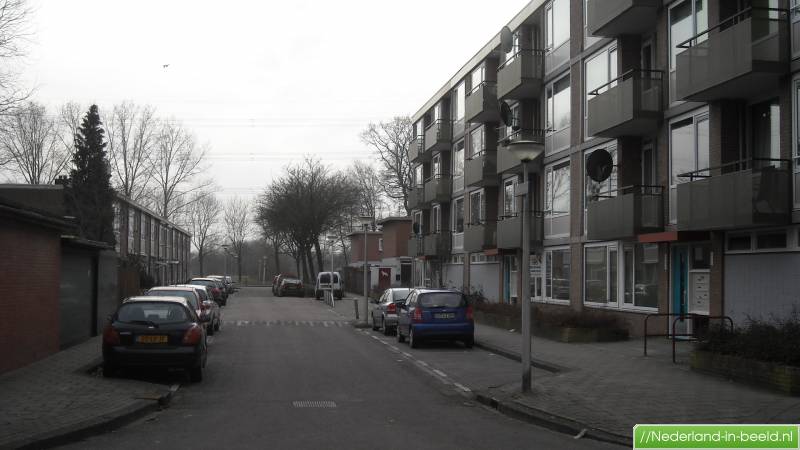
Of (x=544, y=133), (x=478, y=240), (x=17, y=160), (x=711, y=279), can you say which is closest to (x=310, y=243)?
(x=17, y=160)

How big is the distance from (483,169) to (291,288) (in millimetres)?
27674

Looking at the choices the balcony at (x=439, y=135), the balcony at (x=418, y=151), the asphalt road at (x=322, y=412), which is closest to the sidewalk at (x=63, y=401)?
the asphalt road at (x=322, y=412)

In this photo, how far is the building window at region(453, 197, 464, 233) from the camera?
130ft

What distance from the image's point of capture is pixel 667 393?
11328 mm

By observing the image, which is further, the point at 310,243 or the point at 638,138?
the point at 310,243

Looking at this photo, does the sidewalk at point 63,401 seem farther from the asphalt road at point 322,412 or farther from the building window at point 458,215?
the building window at point 458,215

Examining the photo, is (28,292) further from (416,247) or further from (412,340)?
(416,247)

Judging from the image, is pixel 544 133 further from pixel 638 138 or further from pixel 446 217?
pixel 446 217

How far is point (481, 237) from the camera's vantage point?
33.7 metres

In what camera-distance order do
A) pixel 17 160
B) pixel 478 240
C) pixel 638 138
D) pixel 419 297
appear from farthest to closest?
pixel 17 160 → pixel 478 240 → pixel 638 138 → pixel 419 297

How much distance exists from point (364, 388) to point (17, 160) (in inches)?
1924

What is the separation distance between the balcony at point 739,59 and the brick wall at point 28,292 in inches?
565

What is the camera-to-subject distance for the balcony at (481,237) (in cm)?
3316

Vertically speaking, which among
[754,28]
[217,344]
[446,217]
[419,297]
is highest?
[754,28]
